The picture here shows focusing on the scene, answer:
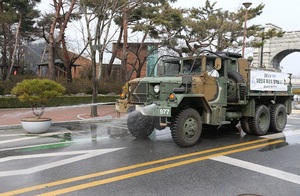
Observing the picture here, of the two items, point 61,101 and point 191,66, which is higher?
point 191,66

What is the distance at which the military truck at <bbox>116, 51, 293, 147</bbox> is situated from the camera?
7285mm

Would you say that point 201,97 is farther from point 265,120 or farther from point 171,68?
point 265,120

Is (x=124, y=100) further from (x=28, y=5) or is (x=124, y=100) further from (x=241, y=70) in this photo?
(x=28, y=5)

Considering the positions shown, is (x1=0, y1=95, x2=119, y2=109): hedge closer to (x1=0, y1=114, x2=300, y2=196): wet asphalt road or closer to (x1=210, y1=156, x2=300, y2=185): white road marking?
(x1=0, y1=114, x2=300, y2=196): wet asphalt road

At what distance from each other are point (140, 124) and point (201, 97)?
80.1 inches

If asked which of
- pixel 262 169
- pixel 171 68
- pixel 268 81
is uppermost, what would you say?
pixel 171 68

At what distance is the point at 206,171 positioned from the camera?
5.44m

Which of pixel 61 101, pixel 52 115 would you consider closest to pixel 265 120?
pixel 52 115

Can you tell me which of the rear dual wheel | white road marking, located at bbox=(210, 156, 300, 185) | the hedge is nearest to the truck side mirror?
the rear dual wheel

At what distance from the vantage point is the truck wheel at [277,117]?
9.80 metres

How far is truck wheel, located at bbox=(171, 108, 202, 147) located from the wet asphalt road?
236 mm

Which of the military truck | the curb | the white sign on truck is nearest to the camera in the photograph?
the military truck

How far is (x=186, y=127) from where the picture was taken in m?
7.32

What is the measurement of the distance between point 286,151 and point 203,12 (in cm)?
2080
